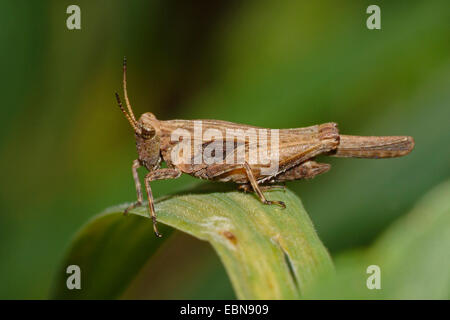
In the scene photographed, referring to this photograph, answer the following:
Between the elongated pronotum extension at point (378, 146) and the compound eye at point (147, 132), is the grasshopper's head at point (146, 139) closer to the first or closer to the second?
the compound eye at point (147, 132)

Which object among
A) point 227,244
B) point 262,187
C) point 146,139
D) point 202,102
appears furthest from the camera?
point 202,102

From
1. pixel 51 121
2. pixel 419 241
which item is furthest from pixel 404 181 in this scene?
pixel 51 121

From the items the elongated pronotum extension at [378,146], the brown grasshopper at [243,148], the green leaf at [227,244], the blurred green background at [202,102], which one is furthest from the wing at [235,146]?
the blurred green background at [202,102]

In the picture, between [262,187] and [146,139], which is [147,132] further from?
[262,187]

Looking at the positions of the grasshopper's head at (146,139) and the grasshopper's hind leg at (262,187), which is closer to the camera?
the grasshopper's hind leg at (262,187)

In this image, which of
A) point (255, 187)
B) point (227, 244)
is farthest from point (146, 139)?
point (227, 244)
